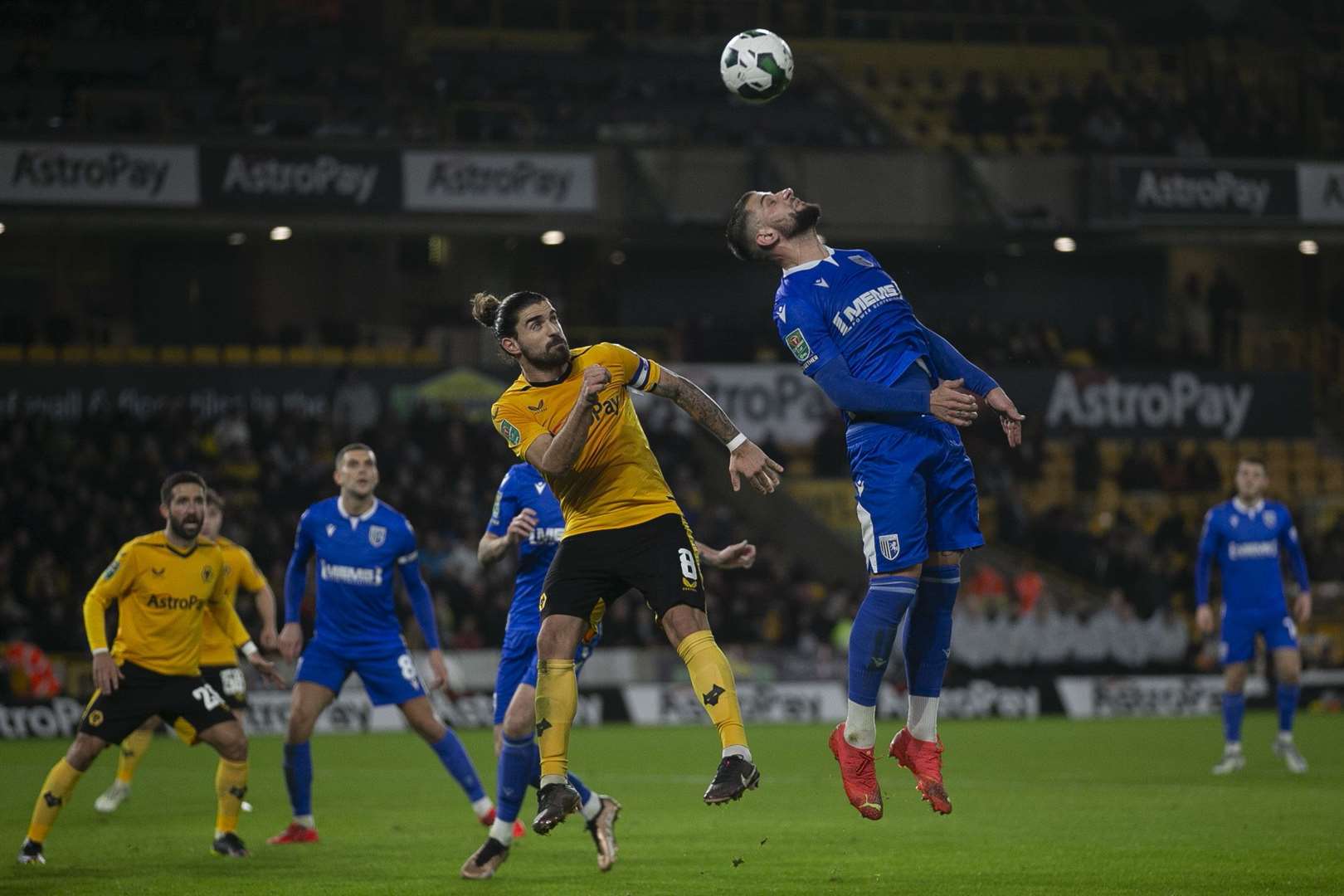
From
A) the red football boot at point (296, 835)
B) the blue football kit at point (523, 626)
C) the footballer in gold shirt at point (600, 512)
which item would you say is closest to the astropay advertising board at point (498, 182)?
the red football boot at point (296, 835)

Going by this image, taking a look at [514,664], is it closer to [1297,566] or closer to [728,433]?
[728,433]

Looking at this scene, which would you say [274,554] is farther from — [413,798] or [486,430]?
[413,798]

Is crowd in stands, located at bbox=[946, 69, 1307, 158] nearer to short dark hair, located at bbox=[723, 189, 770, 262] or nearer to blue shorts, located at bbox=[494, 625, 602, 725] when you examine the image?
blue shorts, located at bbox=[494, 625, 602, 725]

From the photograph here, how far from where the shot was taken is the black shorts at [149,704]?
11188mm

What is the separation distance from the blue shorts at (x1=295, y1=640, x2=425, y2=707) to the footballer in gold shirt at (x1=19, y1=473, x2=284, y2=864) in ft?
2.97

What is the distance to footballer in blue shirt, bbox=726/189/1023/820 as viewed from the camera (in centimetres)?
830

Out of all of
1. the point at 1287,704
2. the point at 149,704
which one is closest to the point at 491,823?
the point at 149,704

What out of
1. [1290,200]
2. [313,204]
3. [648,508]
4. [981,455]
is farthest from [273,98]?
[648,508]

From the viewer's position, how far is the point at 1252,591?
55.3ft

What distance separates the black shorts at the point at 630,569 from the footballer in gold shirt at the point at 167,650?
379cm

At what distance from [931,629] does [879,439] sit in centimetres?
98

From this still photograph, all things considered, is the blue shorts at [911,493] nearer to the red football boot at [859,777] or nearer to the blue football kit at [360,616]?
the red football boot at [859,777]

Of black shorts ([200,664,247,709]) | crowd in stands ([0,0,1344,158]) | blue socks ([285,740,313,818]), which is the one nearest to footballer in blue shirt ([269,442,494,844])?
blue socks ([285,740,313,818])

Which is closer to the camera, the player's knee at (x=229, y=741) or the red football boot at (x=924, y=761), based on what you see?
the red football boot at (x=924, y=761)
